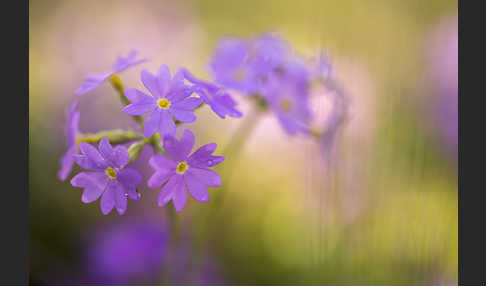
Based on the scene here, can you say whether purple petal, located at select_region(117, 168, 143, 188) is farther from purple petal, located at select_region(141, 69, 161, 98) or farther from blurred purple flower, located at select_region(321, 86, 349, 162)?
blurred purple flower, located at select_region(321, 86, 349, 162)

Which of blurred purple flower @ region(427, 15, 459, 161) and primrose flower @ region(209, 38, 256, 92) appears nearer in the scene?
primrose flower @ region(209, 38, 256, 92)

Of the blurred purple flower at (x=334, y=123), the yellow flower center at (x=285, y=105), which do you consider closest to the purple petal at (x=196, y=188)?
the yellow flower center at (x=285, y=105)

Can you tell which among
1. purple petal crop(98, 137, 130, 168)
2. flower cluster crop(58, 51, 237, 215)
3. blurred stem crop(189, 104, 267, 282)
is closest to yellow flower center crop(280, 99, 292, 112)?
blurred stem crop(189, 104, 267, 282)

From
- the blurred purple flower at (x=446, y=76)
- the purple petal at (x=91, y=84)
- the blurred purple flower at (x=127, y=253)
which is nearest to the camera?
the purple petal at (x=91, y=84)

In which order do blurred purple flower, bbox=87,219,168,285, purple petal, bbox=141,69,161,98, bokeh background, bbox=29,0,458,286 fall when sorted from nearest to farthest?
purple petal, bbox=141,69,161,98
bokeh background, bbox=29,0,458,286
blurred purple flower, bbox=87,219,168,285

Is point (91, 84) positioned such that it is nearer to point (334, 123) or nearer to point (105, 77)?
point (105, 77)

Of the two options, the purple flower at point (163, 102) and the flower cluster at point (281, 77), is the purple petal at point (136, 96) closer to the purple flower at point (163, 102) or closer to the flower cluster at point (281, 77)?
the purple flower at point (163, 102)

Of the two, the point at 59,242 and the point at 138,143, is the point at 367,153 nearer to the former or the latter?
the point at 138,143
